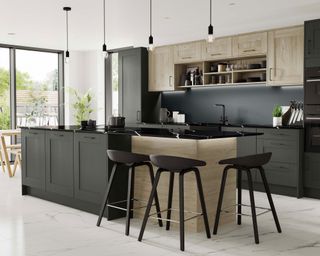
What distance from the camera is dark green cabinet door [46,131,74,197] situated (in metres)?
5.30

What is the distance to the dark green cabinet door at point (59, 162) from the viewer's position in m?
5.30

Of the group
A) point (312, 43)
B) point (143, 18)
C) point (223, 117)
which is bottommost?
point (223, 117)

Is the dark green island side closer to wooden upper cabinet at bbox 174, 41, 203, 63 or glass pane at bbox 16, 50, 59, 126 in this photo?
wooden upper cabinet at bbox 174, 41, 203, 63

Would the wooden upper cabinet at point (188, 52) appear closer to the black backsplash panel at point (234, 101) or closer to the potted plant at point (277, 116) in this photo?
the black backsplash panel at point (234, 101)

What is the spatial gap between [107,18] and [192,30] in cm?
157

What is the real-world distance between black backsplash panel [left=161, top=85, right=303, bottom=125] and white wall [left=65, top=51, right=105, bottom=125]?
181 centimetres

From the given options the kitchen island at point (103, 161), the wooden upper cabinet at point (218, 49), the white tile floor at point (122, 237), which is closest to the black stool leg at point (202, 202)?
the white tile floor at point (122, 237)

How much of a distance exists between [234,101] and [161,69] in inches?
67.1

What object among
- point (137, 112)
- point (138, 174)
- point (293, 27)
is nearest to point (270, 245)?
point (138, 174)

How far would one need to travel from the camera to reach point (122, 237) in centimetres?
416

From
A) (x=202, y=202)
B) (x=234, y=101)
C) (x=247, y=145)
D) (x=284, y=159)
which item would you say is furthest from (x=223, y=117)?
(x=202, y=202)

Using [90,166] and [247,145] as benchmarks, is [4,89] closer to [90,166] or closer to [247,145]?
[90,166]

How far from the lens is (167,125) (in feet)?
26.1

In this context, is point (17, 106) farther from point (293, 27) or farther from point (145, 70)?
point (293, 27)
